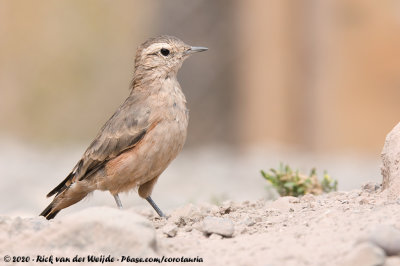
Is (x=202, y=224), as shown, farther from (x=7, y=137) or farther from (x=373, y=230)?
(x=7, y=137)

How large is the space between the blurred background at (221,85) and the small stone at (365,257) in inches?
220

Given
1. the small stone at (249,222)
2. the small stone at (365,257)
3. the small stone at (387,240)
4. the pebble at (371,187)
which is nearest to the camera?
the small stone at (365,257)

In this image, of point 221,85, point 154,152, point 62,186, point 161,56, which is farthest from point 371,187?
point 221,85

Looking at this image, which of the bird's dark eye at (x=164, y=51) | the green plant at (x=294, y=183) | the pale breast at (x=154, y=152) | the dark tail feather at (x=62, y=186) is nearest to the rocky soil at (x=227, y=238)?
the pale breast at (x=154, y=152)

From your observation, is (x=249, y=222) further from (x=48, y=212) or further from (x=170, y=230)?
(x=48, y=212)

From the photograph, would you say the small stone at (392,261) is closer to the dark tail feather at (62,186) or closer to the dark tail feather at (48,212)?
the dark tail feather at (62,186)

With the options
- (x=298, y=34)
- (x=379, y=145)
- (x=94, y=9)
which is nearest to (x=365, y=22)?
(x=298, y=34)

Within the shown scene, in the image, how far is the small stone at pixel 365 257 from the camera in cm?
404

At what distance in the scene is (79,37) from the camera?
1716 centimetres

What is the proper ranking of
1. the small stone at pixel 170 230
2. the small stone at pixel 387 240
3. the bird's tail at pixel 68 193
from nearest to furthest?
1. the small stone at pixel 387 240
2. the small stone at pixel 170 230
3. the bird's tail at pixel 68 193

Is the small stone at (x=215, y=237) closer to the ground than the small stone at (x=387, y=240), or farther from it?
closer to the ground

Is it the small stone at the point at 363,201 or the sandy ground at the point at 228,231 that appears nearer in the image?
the sandy ground at the point at 228,231

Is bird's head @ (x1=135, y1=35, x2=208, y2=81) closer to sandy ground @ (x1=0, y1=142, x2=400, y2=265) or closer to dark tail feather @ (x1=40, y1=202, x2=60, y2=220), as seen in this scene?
sandy ground @ (x1=0, y1=142, x2=400, y2=265)

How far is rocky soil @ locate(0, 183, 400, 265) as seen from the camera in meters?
4.24
